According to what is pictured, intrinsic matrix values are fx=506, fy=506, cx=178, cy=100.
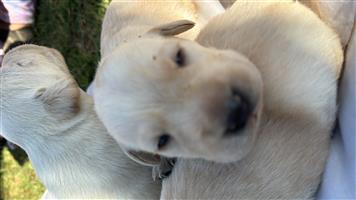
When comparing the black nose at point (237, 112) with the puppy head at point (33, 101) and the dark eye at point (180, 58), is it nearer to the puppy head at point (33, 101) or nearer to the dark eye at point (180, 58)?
the dark eye at point (180, 58)

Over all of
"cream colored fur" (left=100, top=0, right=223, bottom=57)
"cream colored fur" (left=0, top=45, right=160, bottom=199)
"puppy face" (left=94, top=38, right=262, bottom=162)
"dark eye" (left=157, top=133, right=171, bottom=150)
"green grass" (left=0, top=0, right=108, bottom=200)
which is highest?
"puppy face" (left=94, top=38, right=262, bottom=162)

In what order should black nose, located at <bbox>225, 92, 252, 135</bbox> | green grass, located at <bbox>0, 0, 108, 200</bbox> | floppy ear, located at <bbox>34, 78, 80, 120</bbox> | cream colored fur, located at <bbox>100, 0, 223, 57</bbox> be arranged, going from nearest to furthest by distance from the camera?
black nose, located at <bbox>225, 92, 252, 135</bbox> → floppy ear, located at <bbox>34, 78, 80, 120</bbox> → cream colored fur, located at <bbox>100, 0, 223, 57</bbox> → green grass, located at <bbox>0, 0, 108, 200</bbox>

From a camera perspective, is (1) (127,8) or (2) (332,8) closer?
(2) (332,8)

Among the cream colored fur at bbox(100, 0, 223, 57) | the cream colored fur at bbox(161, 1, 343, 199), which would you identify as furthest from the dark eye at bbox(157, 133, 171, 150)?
the cream colored fur at bbox(100, 0, 223, 57)

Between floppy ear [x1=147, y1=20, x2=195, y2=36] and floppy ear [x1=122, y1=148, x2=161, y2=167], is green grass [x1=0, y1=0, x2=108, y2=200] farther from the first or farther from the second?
floppy ear [x1=122, y1=148, x2=161, y2=167]

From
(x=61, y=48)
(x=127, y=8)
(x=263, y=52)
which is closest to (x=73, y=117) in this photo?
(x=127, y=8)

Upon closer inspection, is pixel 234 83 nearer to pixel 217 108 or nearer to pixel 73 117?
pixel 217 108

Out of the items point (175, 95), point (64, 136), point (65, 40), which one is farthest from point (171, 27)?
point (65, 40)

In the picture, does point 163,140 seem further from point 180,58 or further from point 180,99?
point 180,58
